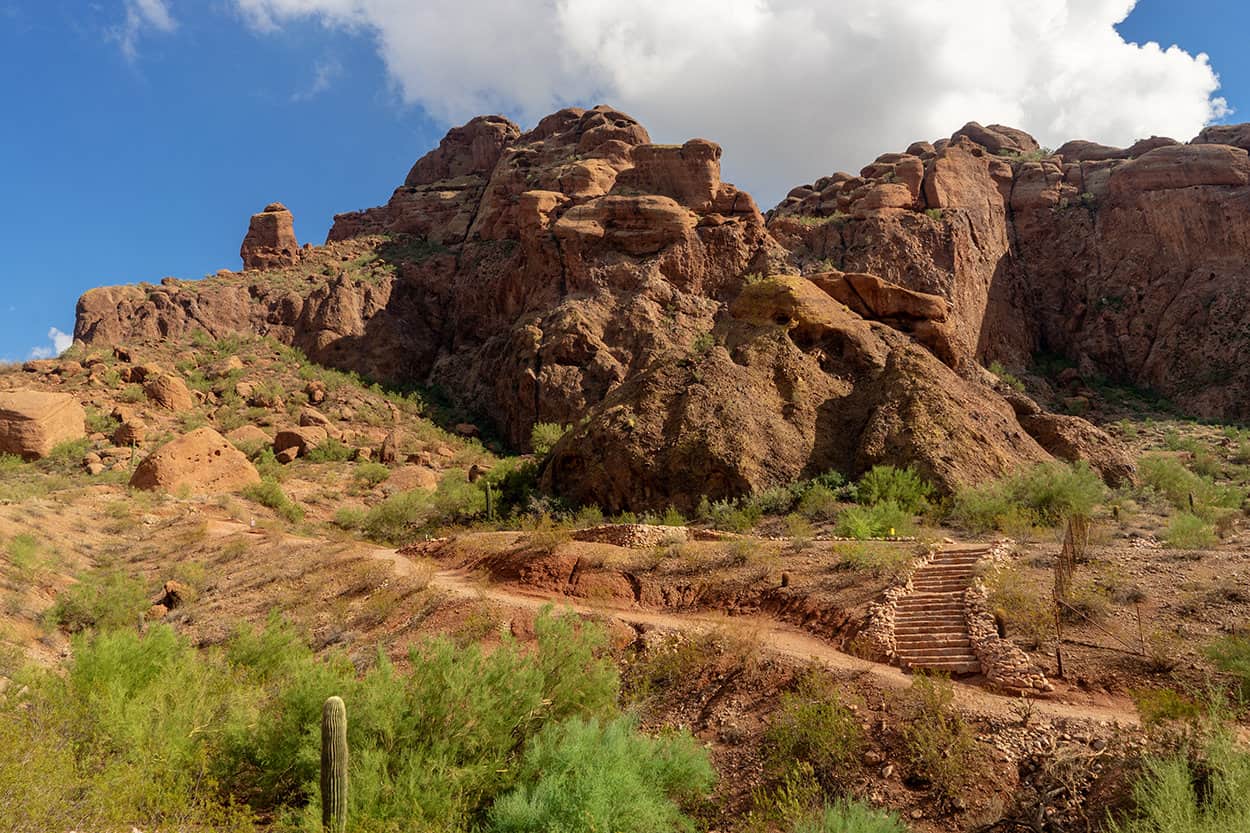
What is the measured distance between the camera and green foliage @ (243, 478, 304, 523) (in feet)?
78.3

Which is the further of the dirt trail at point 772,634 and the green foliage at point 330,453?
the green foliage at point 330,453

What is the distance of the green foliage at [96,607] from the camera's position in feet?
41.5

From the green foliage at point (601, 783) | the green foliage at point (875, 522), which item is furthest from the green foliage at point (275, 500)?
the green foliage at point (601, 783)

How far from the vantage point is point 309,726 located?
666 centimetres

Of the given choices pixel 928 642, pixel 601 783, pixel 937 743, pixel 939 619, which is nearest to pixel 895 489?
pixel 939 619

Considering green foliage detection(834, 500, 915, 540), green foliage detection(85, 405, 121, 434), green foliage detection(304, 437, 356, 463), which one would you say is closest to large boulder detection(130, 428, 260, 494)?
green foliage detection(304, 437, 356, 463)

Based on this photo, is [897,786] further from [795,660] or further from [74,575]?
[74,575]

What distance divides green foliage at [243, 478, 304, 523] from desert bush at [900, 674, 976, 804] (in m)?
21.2

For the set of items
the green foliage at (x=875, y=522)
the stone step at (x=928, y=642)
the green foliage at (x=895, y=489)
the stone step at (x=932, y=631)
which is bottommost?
the stone step at (x=928, y=642)

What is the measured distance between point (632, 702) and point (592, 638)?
106 cm

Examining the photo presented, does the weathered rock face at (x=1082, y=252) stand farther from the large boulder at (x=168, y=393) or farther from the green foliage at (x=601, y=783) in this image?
the green foliage at (x=601, y=783)

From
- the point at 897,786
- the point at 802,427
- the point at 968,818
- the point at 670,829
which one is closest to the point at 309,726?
the point at 670,829

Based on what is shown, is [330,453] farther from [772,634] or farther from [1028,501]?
[1028,501]

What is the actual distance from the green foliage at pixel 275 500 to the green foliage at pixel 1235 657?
77.4 feet
